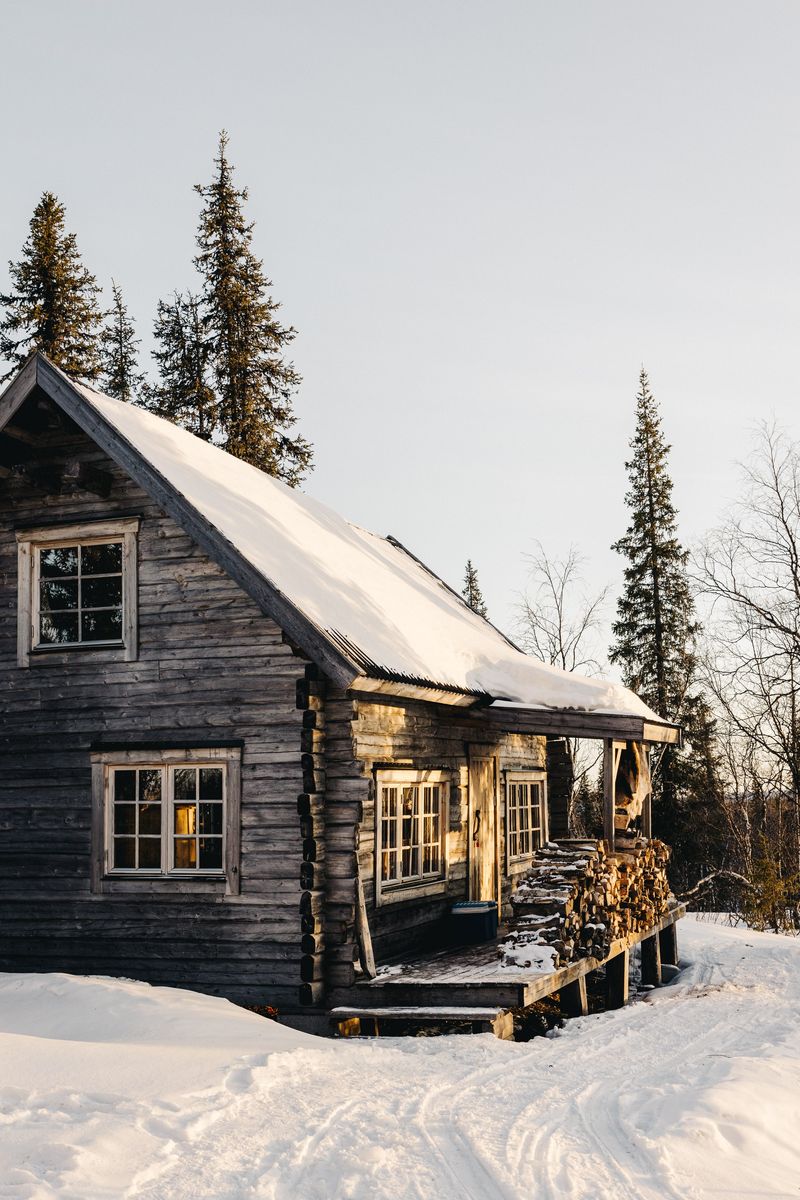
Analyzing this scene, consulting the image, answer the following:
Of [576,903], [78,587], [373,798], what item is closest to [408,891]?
[373,798]

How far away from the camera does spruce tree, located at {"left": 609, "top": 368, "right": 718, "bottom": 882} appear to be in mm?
37344

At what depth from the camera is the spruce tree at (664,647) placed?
37.3 meters

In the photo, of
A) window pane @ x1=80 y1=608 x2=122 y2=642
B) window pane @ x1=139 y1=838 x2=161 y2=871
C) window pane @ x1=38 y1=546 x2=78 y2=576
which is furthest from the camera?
window pane @ x1=38 y1=546 x2=78 y2=576

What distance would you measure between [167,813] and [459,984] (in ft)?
12.2

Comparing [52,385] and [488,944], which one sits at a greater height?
[52,385]

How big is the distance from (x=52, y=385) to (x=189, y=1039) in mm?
Result: 7305

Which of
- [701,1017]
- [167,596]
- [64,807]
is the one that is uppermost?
[167,596]

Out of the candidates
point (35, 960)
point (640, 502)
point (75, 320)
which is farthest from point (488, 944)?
point (640, 502)

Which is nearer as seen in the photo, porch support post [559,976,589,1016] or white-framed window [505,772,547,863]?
porch support post [559,976,589,1016]

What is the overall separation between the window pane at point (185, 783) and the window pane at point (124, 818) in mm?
604

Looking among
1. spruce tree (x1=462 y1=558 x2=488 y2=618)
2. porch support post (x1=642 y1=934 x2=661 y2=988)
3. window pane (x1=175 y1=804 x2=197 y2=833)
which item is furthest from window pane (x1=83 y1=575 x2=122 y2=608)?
spruce tree (x1=462 y1=558 x2=488 y2=618)

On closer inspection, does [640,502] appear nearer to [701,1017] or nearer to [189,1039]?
[701,1017]

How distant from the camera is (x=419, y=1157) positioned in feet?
22.2

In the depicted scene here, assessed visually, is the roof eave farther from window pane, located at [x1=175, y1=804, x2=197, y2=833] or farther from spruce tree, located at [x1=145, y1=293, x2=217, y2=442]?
spruce tree, located at [x1=145, y1=293, x2=217, y2=442]
